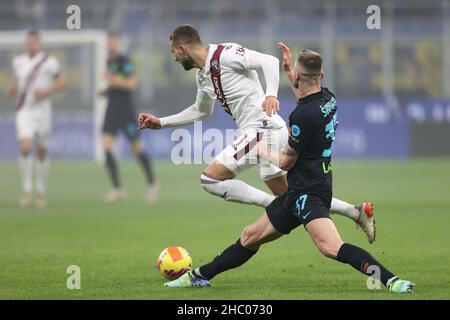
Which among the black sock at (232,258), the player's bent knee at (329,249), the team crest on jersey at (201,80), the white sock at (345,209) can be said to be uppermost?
the team crest on jersey at (201,80)

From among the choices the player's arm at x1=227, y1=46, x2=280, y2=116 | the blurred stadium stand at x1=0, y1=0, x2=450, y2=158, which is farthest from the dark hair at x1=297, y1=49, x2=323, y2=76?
the blurred stadium stand at x1=0, y1=0, x2=450, y2=158

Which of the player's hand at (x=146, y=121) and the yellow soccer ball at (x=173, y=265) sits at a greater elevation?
the player's hand at (x=146, y=121)

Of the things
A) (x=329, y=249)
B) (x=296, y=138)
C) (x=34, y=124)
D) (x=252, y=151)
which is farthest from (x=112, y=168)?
(x=329, y=249)

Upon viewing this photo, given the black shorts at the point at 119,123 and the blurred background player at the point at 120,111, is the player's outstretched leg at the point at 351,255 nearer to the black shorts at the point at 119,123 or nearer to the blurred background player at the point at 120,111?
the blurred background player at the point at 120,111

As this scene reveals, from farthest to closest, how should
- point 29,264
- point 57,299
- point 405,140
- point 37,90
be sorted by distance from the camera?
point 405,140 → point 37,90 → point 29,264 → point 57,299

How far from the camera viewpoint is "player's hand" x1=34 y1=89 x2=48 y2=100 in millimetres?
16750

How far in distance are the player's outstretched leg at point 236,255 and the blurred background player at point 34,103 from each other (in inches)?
339

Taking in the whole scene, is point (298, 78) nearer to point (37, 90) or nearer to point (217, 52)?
point (217, 52)

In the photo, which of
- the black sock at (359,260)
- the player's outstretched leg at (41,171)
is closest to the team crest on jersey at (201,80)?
the black sock at (359,260)

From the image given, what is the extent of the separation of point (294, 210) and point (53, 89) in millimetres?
9438

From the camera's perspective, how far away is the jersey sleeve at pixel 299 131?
25.3 ft

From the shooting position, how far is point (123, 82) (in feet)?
58.5
